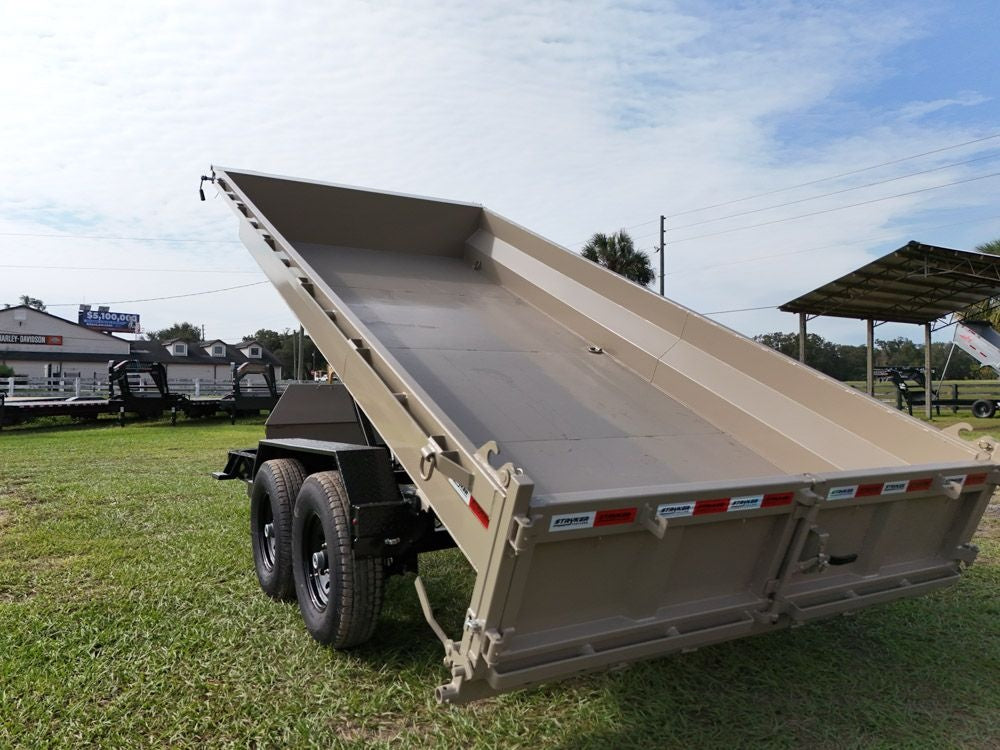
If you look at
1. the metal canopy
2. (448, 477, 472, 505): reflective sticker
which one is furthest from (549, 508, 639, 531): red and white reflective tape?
the metal canopy

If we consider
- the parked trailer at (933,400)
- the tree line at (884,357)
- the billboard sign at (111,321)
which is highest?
the parked trailer at (933,400)

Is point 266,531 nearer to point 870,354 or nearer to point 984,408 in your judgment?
point 870,354

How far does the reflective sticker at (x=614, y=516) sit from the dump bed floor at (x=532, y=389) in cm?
61

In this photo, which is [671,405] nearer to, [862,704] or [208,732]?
[862,704]

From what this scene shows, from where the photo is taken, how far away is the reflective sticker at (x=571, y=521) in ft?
7.27

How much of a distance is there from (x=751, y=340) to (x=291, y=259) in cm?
267

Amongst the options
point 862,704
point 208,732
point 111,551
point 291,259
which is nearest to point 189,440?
point 111,551

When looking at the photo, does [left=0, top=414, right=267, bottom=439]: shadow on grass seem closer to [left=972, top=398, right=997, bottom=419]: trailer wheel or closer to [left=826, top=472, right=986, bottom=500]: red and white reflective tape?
[left=826, top=472, right=986, bottom=500]: red and white reflective tape

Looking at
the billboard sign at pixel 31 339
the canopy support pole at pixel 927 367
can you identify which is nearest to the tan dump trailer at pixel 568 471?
the canopy support pole at pixel 927 367

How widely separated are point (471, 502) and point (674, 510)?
0.69 metres

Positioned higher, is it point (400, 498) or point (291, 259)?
point (291, 259)

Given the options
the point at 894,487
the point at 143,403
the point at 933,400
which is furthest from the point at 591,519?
the point at 933,400

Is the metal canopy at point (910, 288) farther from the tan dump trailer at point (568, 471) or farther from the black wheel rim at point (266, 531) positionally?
the black wheel rim at point (266, 531)

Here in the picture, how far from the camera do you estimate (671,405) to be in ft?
13.9
